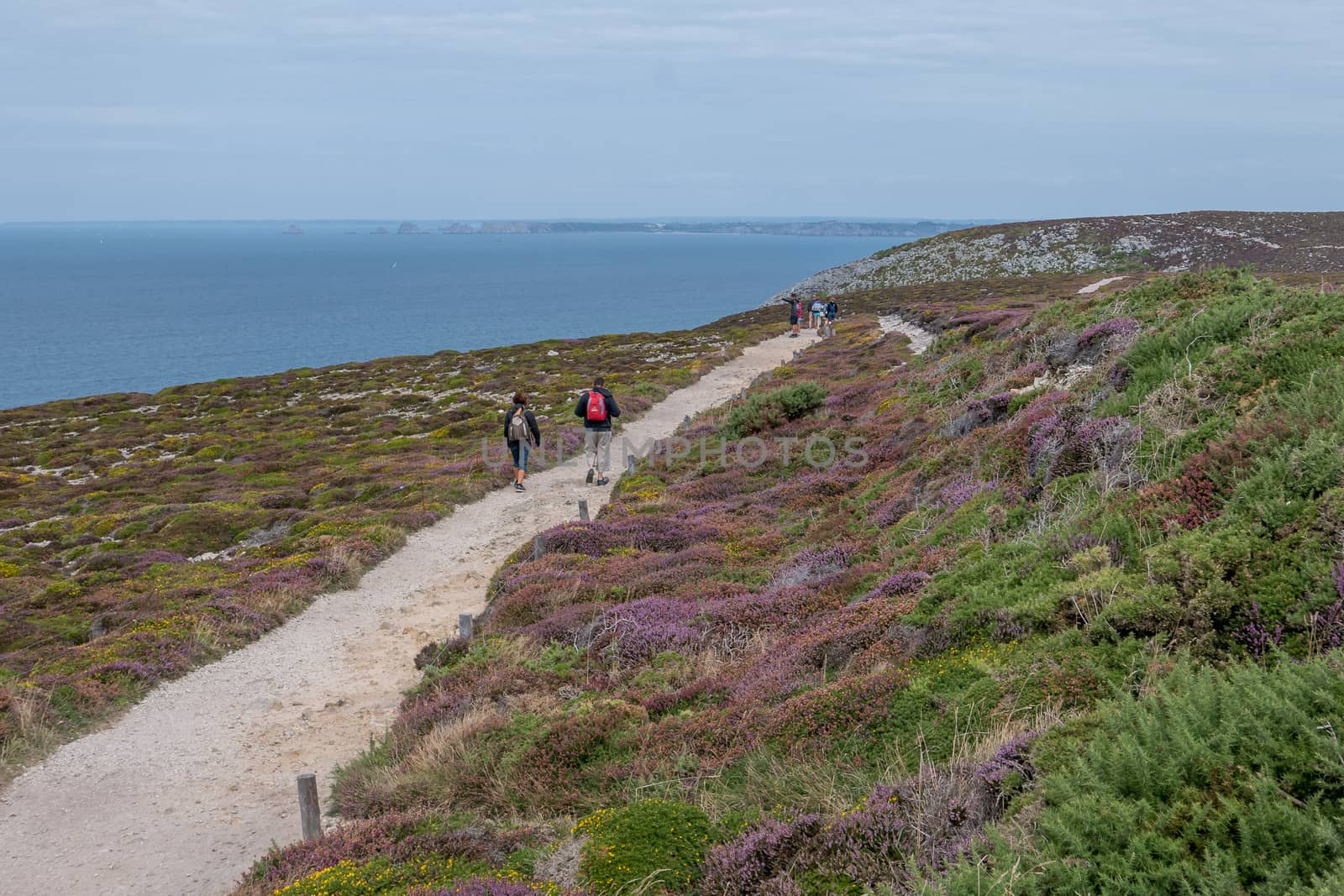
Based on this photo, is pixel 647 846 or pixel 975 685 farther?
pixel 975 685

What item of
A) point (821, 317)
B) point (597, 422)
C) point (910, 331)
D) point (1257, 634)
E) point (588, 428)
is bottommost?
point (588, 428)

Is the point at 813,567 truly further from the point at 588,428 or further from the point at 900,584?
the point at 588,428

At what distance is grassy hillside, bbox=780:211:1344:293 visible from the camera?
92.9 m

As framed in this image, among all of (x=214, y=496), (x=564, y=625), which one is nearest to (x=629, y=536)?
(x=564, y=625)

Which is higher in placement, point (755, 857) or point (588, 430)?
point (588, 430)

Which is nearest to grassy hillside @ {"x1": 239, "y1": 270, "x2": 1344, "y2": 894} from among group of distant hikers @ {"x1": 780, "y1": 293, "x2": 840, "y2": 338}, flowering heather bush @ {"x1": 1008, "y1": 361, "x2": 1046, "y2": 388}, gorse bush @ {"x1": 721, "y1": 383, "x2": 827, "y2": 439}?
flowering heather bush @ {"x1": 1008, "y1": 361, "x2": 1046, "y2": 388}

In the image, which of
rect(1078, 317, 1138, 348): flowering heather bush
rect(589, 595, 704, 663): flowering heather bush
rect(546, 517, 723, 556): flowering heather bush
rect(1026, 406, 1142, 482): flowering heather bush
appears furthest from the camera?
rect(546, 517, 723, 556): flowering heather bush

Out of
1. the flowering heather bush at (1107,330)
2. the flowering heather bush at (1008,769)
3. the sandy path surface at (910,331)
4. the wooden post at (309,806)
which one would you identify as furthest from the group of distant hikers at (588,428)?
the sandy path surface at (910,331)

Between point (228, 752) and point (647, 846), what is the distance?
8351 mm

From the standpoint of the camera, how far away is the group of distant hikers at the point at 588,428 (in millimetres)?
22344

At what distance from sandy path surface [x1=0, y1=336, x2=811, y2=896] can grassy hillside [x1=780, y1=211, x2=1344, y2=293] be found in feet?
303

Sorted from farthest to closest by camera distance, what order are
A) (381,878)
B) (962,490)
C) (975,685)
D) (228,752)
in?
1. (962,490)
2. (228,752)
3. (975,685)
4. (381,878)

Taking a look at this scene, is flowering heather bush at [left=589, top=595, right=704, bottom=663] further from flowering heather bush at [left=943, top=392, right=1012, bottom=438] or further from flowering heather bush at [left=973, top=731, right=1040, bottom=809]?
flowering heather bush at [left=943, top=392, right=1012, bottom=438]

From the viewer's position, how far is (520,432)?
2256 centimetres
